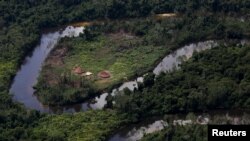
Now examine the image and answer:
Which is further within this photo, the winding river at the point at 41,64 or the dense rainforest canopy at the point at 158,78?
the winding river at the point at 41,64

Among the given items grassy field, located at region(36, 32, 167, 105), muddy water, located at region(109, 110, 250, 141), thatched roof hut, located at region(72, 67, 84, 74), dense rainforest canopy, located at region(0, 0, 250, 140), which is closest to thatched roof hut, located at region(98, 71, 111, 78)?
grassy field, located at region(36, 32, 167, 105)

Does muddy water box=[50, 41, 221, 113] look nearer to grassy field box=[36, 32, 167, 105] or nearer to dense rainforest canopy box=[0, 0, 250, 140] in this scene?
grassy field box=[36, 32, 167, 105]

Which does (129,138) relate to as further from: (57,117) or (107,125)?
(57,117)

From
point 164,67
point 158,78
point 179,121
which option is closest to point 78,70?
point 164,67

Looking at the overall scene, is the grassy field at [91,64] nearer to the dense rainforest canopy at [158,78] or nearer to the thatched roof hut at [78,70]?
the thatched roof hut at [78,70]

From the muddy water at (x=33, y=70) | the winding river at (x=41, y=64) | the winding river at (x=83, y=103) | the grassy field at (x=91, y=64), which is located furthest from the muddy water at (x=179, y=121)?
the muddy water at (x=33, y=70)

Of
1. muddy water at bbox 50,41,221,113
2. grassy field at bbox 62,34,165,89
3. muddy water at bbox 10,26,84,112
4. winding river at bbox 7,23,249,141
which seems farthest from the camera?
grassy field at bbox 62,34,165,89
